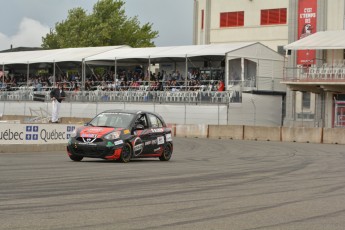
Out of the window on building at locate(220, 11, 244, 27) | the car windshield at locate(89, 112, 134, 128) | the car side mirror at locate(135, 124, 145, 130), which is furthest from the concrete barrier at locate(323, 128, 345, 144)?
the window on building at locate(220, 11, 244, 27)

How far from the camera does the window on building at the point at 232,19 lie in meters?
65.0

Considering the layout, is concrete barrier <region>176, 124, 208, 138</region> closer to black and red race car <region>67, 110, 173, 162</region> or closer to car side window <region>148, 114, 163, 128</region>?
black and red race car <region>67, 110, 173, 162</region>

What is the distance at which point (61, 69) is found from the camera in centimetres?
6556

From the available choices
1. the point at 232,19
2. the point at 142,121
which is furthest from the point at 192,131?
A: the point at 232,19

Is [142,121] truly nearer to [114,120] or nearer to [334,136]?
[114,120]

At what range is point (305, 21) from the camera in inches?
2243

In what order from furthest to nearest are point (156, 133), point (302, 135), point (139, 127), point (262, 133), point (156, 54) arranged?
point (156, 54)
point (262, 133)
point (302, 135)
point (156, 133)
point (139, 127)

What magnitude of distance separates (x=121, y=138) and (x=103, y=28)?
6133 cm

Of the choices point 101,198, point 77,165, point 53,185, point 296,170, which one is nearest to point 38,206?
point 101,198

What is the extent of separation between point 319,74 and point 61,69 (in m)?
23.9

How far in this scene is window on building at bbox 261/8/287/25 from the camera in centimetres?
6319

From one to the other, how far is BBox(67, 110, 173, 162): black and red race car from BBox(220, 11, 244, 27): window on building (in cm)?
4244

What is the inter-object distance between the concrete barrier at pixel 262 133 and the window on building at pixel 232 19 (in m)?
24.0

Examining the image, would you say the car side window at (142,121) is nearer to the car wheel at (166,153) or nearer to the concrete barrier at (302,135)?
the car wheel at (166,153)
